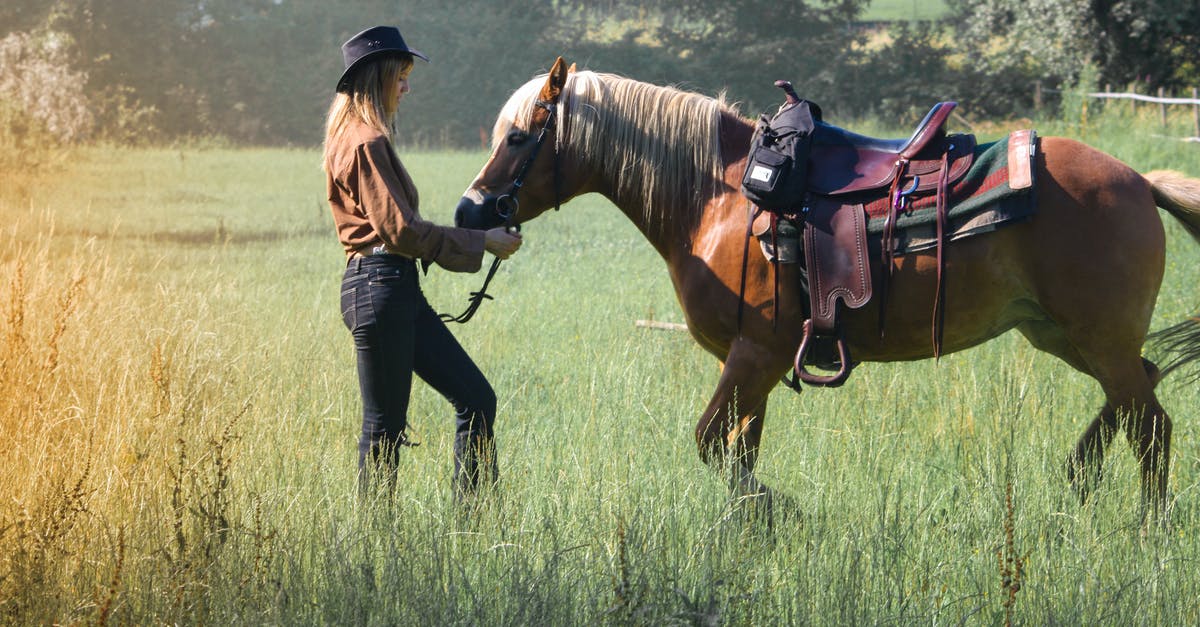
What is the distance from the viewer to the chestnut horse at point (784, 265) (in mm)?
3652

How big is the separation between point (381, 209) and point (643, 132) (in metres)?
1.10

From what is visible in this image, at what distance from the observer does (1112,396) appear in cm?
379

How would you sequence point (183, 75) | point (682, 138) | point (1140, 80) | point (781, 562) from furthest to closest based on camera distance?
point (183, 75) → point (1140, 80) → point (682, 138) → point (781, 562)

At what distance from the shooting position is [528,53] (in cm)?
3666

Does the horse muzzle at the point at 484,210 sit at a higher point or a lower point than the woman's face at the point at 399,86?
lower

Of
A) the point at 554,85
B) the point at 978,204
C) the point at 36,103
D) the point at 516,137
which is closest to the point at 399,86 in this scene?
the point at 516,137

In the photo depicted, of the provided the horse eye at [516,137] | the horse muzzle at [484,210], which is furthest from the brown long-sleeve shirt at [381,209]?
the horse eye at [516,137]

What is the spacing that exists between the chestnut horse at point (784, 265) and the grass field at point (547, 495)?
359 millimetres

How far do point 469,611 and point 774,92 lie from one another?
32.7 meters

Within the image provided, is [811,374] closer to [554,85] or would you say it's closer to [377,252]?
[554,85]

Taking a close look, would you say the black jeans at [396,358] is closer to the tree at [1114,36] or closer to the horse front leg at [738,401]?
the horse front leg at [738,401]

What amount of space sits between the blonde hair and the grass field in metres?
1.15

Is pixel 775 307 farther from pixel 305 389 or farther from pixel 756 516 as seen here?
pixel 305 389

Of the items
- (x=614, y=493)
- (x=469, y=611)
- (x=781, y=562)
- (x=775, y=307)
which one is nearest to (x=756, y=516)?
(x=781, y=562)
